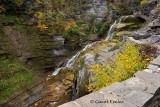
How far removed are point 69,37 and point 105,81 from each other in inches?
485

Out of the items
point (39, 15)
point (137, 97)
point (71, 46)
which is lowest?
point (71, 46)

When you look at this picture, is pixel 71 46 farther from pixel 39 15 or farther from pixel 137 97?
pixel 137 97

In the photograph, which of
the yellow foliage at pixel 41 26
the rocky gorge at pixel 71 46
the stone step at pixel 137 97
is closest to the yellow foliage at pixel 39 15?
the rocky gorge at pixel 71 46

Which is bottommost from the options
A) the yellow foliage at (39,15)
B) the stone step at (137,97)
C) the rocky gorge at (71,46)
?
the rocky gorge at (71,46)

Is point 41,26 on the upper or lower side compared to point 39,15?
lower

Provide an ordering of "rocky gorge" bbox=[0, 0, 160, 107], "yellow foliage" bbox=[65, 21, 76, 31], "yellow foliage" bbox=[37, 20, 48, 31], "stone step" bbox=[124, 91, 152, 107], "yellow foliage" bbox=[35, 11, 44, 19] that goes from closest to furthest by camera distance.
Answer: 1. "stone step" bbox=[124, 91, 152, 107]
2. "rocky gorge" bbox=[0, 0, 160, 107]
3. "yellow foliage" bbox=[37, 20, 48, 31]
4. "yellow foliage" bbox=[35, 11, 44, 19]
5. "yellow foliage" bbox=[65, 21, 76, 31]

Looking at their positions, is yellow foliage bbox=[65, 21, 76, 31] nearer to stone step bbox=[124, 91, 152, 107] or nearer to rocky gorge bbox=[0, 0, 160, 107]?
rocky gorge bbox=[0, 0, 160, 107]

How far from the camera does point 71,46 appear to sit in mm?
17297

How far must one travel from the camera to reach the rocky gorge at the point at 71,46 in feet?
34.1

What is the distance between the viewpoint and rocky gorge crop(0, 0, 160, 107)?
10.4m

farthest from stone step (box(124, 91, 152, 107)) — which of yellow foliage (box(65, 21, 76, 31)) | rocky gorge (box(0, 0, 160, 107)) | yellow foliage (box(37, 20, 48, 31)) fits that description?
yellow foliage (box(65, 21, 76, 31))

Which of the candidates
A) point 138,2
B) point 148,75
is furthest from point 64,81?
point 138,2

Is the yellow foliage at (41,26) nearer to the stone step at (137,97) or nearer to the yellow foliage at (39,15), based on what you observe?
the yellow foliage at (39,15)

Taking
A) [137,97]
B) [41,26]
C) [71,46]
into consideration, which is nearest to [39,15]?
[41,26]
